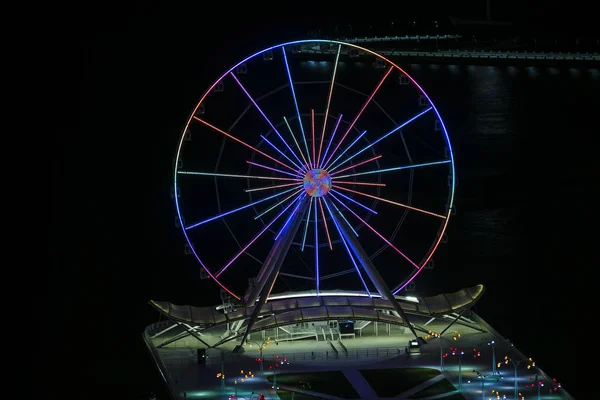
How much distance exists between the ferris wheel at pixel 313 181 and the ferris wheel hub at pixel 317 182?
1.4 inches

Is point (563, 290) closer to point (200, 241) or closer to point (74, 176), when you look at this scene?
point (200, 241)

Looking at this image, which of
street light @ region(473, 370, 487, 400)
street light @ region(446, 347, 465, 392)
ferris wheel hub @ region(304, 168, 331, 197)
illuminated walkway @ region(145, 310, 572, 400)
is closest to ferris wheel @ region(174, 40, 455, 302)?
ferris wheel hub @ region(304, 168, 331, 197)

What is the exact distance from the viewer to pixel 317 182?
1612 inches

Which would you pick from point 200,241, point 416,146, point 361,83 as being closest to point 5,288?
point 200,241

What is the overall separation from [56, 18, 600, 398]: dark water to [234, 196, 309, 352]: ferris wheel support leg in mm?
4263

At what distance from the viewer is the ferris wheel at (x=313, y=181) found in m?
41.5

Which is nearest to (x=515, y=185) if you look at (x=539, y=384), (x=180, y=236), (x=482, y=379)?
(x=180, y=236)

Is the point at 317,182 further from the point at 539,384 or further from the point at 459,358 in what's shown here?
the point at 539,384

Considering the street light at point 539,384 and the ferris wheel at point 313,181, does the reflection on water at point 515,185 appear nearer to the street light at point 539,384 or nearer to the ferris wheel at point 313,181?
the ferris wheel at point 313,181

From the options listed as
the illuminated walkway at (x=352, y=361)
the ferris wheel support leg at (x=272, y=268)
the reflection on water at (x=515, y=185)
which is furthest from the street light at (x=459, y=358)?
the ferris wheel support leg at (x=272, y=268)

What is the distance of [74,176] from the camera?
77.2 metres

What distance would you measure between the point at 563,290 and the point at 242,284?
53.6 feet

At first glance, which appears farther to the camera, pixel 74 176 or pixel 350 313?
pixel 74 176

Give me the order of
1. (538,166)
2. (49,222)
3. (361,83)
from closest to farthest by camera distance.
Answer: (49,222) < (538,166) < (361,83)
